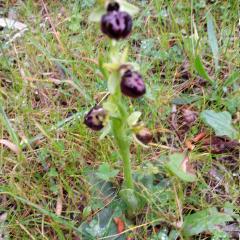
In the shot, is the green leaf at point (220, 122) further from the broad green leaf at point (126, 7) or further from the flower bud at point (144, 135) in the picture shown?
the broad green leaf at point (126, 7)

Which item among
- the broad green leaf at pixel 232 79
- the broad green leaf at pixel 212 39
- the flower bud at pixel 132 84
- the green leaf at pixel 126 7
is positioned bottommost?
the broad green leaf at pixel 232 79

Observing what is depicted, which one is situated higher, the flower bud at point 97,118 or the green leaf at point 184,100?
the flower bud at point 97,118

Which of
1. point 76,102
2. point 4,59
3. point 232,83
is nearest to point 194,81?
point 232,83

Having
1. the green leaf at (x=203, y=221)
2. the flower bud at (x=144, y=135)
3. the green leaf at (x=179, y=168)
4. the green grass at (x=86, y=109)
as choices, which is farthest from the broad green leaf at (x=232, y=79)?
the flower bud at (x=144, y=135)

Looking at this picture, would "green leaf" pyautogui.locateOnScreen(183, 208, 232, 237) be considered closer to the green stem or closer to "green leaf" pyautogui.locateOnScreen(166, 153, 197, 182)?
"green leaf" pyautogui.locateOnScreen(166, 153, 197, 182)

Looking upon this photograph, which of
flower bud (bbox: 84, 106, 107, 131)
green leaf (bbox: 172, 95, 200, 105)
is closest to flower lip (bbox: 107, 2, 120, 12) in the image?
flower bud (bbox: 84, 106, 107, 131)

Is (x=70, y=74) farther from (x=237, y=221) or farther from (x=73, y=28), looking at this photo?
(x=237, y=221)
